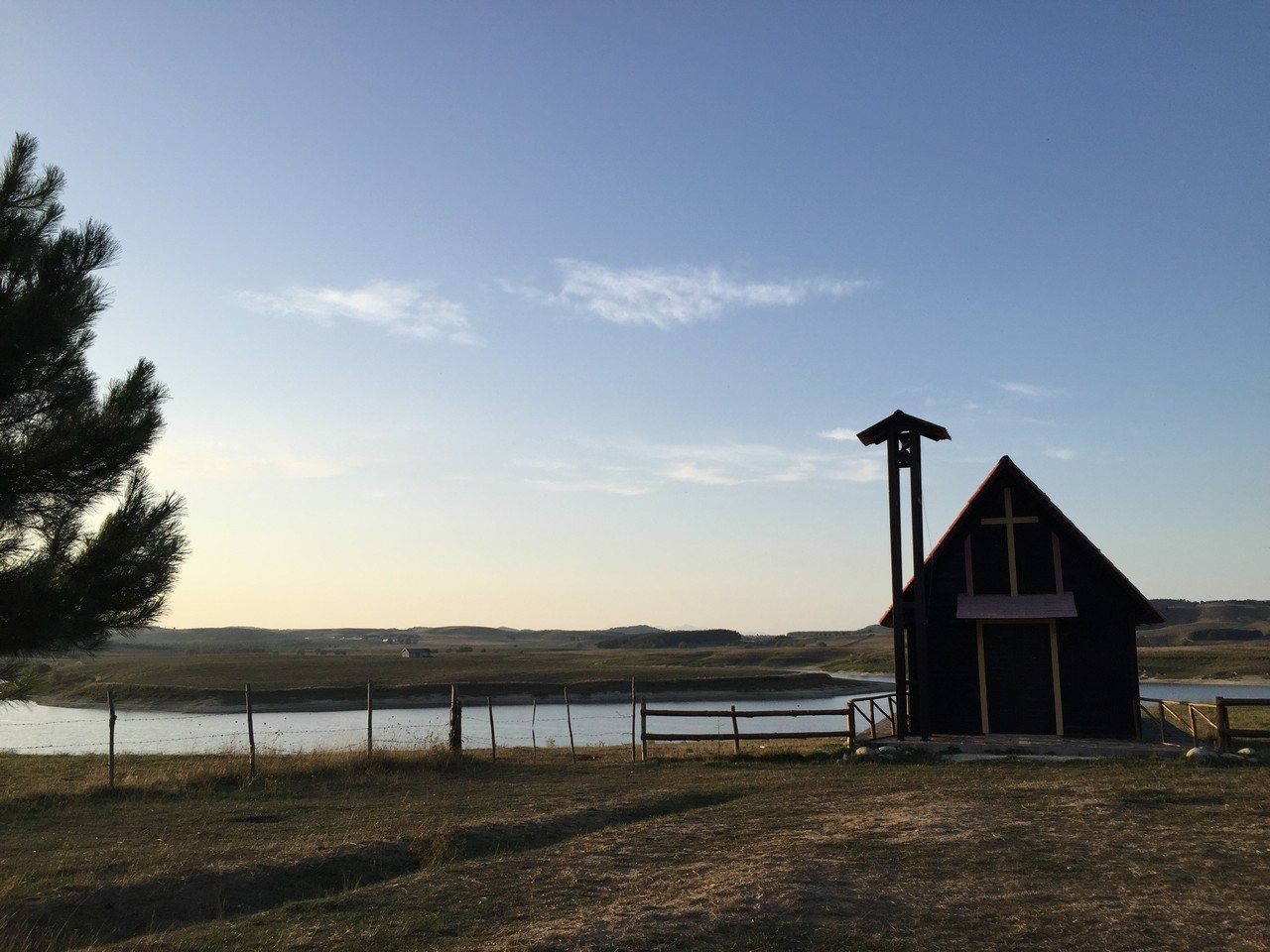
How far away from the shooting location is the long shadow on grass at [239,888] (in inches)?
372

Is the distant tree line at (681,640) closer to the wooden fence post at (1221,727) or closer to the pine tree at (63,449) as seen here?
the wooden fence post at (1221,727)

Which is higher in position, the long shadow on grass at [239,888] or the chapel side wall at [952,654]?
the chapel side wall at [952,654]

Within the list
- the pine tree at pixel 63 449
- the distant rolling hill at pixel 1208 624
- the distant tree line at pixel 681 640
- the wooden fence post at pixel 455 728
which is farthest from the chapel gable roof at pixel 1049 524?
the distant tree line at pixel 681 640

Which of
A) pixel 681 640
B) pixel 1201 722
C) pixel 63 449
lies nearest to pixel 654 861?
pixel 63 449

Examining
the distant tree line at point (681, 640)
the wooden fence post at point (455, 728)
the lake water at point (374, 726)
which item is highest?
the wooden fence post at point (455, 728)

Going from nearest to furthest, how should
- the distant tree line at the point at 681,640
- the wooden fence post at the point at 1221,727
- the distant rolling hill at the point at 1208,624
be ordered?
the wooden fence post at the point at 1221,727 → the distant rolling hill at the point at 1208,624 → the distant tree line at the point at 681,640

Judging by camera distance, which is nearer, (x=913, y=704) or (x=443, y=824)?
(x=443, y=824)

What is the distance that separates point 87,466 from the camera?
421 inches

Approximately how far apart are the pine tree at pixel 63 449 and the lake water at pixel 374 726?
13.9 meters

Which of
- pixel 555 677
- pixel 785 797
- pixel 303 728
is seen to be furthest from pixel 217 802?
pixel 555 677

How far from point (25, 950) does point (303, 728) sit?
1427 inches

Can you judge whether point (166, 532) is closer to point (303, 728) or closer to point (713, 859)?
point (713, 859)

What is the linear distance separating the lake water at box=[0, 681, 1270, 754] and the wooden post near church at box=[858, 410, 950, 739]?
14.1 feet

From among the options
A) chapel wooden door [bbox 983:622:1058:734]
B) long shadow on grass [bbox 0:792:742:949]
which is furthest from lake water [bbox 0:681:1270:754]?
long shadow on grass [bbox 0:792:742:949]
